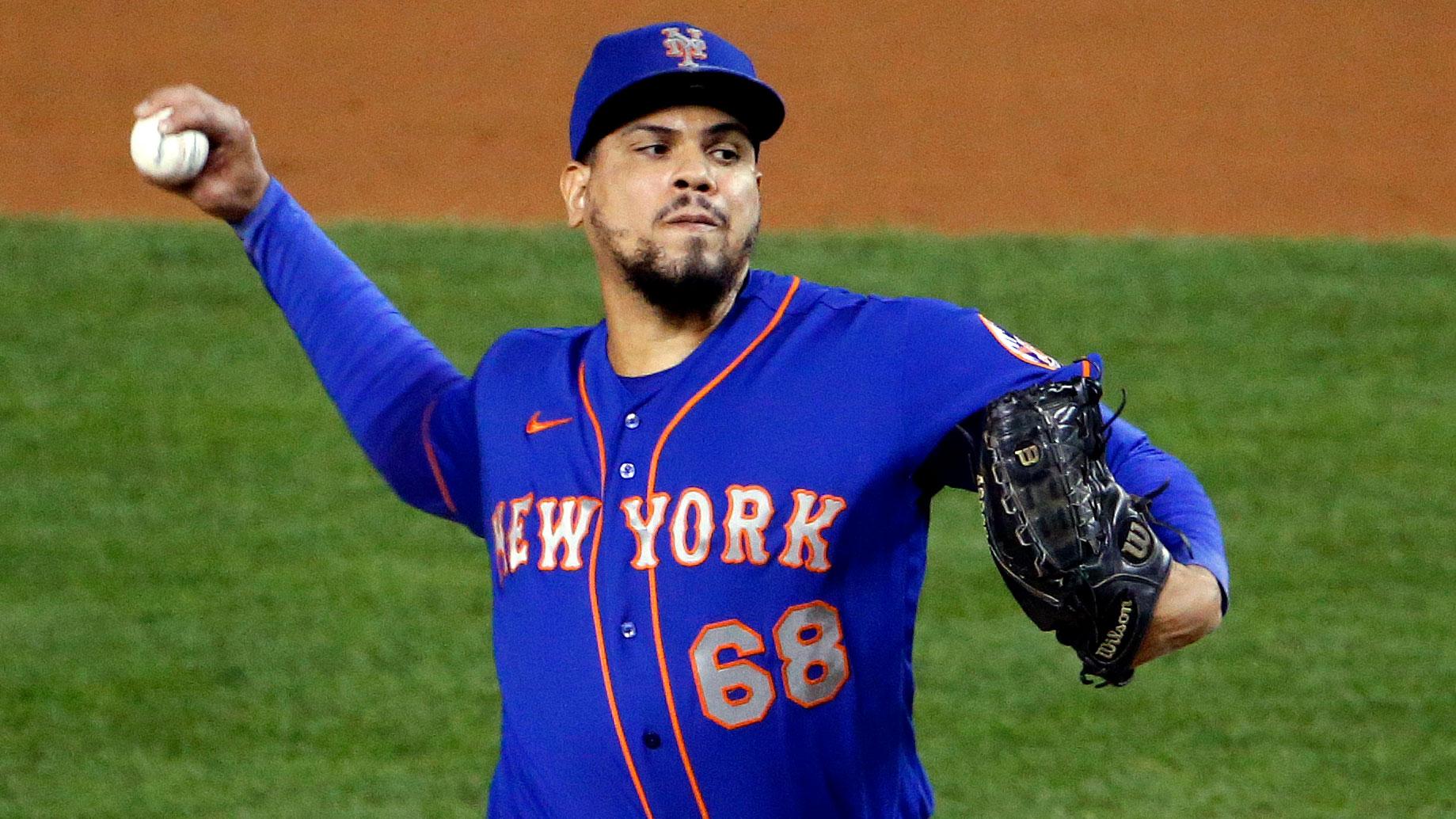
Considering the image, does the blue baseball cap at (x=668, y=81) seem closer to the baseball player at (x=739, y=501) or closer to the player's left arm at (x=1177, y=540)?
the baseball player at (x=739, y=501)

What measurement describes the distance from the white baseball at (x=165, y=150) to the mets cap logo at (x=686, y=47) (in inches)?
29.9

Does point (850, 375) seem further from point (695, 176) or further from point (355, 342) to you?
point (355, 342)

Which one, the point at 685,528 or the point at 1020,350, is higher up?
the point at 1020,350

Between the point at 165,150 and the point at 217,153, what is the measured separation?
0.12m

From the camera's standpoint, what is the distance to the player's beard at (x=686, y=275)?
107 inches

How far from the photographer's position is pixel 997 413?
247cm

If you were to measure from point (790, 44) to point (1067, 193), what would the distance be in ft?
9.91

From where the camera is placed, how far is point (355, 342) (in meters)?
3.13

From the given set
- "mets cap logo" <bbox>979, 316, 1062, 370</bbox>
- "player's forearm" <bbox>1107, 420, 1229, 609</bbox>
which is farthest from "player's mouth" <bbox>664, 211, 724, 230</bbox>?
"player's forearm" <bbox>1107, 420, 1229, 609</bbox>

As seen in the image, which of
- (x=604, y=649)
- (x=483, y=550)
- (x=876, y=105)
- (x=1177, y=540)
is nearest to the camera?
(x=1177, y=540)

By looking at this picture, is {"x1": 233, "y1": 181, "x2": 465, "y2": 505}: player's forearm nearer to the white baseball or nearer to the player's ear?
the white baseball

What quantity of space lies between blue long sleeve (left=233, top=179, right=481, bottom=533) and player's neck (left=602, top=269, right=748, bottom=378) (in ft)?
0.93

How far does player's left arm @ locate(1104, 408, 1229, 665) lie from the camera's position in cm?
244

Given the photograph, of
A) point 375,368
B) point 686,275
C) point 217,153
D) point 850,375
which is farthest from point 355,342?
point 850,375
